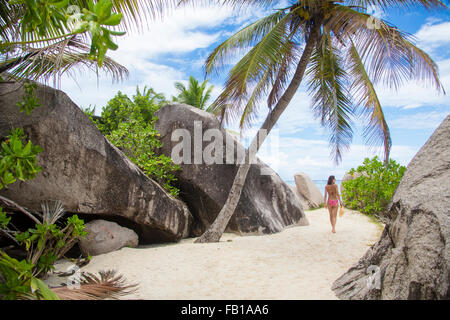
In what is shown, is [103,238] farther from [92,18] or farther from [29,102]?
[92,18]

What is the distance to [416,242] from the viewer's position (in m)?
2.96

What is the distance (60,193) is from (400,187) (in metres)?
5.26

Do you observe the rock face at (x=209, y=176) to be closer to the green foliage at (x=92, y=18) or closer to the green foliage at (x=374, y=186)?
the green foliage at (x=374, y=186)

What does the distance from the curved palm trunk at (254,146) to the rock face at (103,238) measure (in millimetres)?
1660

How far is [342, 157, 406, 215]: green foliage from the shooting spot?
11711mm

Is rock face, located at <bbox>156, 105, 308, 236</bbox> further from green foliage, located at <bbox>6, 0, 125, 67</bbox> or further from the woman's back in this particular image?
green foliage, located at <bbox>6, 0, 125, 67</bbox>

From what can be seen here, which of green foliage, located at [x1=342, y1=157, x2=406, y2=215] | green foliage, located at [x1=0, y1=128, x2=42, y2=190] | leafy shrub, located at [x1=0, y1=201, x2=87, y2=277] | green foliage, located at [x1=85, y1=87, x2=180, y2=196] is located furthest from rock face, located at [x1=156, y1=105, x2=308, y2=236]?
green foliage, located at [x1=0, y1=128, x2=42, y2=190]

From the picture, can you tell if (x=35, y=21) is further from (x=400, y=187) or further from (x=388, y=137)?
(x=388, y=137)

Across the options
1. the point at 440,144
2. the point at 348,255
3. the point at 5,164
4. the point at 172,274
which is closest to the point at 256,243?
the point at 348,255

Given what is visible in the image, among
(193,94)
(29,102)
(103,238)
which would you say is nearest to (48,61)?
(29,102)

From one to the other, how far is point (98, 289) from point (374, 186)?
36.1 feet

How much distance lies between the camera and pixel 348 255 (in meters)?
5.99

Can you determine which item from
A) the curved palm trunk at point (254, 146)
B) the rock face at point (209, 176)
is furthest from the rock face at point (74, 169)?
the rock face at point (209, 176)

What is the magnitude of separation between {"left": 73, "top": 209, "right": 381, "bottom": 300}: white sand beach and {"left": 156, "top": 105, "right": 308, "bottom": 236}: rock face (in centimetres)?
71
